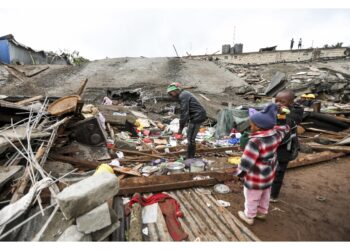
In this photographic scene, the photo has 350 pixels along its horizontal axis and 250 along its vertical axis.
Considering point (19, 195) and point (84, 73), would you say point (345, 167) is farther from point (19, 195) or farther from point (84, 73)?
point (84, 73)

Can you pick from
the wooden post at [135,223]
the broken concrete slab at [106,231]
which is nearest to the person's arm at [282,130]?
the wooden post at [135,223]

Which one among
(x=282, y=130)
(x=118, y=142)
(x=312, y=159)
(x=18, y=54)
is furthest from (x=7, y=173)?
(x=18, y=54)

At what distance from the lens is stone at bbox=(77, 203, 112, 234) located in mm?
2121

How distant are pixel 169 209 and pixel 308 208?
2.42m

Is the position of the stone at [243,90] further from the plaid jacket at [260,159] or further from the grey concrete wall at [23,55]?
the grey concrete wall at [23,55]

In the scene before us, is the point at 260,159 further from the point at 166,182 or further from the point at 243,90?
the point at 243,90

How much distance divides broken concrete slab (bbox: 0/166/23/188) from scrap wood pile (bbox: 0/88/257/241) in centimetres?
1

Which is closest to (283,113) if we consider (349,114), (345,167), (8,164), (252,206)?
(252,206)

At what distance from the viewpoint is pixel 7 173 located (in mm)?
3203

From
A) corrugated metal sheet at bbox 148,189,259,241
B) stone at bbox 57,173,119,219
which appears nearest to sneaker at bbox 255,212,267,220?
corrugated metal sheet at bbox 148,189,259,241

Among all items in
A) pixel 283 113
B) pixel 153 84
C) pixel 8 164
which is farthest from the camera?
pixel 153 84

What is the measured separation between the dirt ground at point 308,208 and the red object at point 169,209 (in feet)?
3.11

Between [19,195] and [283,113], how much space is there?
3969mm

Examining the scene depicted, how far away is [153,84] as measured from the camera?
500 inches
